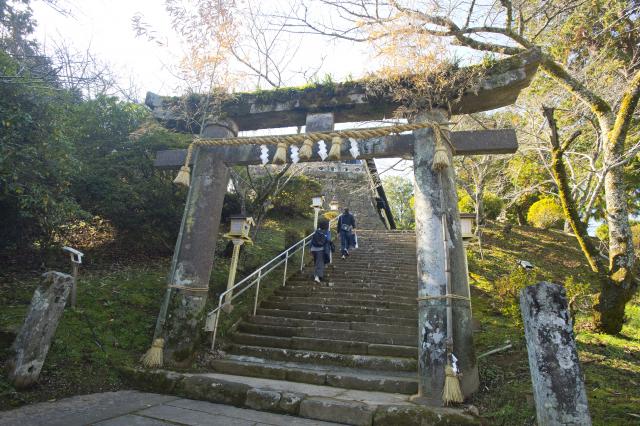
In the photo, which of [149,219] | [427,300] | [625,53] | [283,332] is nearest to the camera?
[427,300]

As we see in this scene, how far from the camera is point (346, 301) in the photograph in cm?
685

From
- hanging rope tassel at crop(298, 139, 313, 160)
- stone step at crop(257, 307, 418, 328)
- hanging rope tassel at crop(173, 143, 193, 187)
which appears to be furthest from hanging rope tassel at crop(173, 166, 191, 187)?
stone step at crop(257, 307, 418, 328)

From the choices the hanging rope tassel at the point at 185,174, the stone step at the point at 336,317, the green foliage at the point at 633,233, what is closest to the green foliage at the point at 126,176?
the hanging rope tassel at the point at 185,174

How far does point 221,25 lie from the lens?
19.7 feet

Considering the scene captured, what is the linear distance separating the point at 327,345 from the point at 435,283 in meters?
2.17

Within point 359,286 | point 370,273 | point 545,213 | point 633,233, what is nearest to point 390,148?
point 359,286

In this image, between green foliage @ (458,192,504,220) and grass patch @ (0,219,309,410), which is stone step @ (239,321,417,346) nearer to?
grass patch @ (0,219,309,410)

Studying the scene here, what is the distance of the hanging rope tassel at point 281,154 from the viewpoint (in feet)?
16.1

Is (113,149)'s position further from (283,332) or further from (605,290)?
(605,290)

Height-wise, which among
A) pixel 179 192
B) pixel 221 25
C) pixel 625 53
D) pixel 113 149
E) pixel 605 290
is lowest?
pixel 605 290

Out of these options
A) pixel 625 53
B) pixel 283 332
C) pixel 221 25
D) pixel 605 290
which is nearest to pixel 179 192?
pixel 221 25

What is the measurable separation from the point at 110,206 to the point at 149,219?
0.92 meters

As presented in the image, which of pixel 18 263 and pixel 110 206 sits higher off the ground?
pixel 110 206

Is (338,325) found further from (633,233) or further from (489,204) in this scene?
(633,233)
